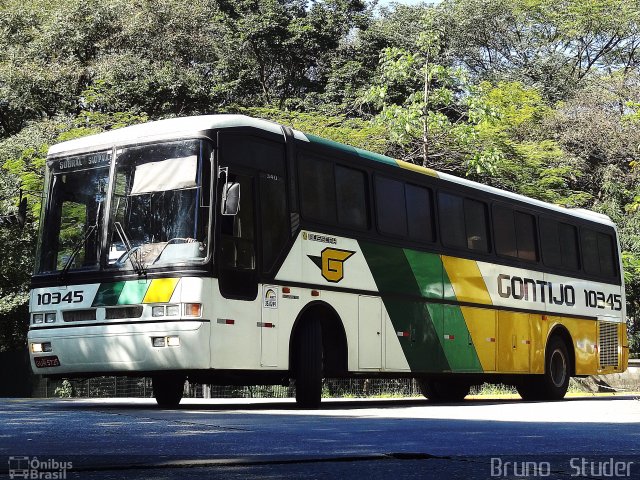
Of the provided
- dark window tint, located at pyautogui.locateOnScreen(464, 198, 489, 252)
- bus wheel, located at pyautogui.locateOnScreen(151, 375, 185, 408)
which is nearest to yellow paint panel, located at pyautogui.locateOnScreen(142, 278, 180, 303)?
bus wheel, located at pyautogui.locateOnScreen(151, 375, 185, 408)

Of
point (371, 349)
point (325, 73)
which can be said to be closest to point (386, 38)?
point (325, 73)

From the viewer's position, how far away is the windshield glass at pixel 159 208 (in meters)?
12.9

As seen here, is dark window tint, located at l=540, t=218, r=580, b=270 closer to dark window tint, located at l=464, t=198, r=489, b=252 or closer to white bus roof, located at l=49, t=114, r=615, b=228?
dark window tint, located at l=464, t=198, r=489, b=252

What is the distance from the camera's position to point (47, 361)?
13625 mm

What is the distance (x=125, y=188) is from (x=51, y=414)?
3156 mm

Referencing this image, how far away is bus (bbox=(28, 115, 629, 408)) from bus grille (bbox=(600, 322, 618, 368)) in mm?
5110

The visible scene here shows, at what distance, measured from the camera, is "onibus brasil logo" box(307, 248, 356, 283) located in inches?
568

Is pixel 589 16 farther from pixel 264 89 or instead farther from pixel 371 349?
pixel 371 349

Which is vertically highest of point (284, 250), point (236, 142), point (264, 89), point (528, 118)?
point (264, 89)

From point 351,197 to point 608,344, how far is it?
904 centimetres

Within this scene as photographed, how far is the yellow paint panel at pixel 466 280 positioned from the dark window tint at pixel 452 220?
304 millimetres

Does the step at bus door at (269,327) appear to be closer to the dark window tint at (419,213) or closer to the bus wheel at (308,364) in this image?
the bus wheel at (308,364)

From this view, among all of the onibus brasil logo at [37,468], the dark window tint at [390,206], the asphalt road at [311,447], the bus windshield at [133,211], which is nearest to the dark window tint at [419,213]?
the dark window tint at [390,206]

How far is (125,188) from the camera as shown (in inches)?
532
